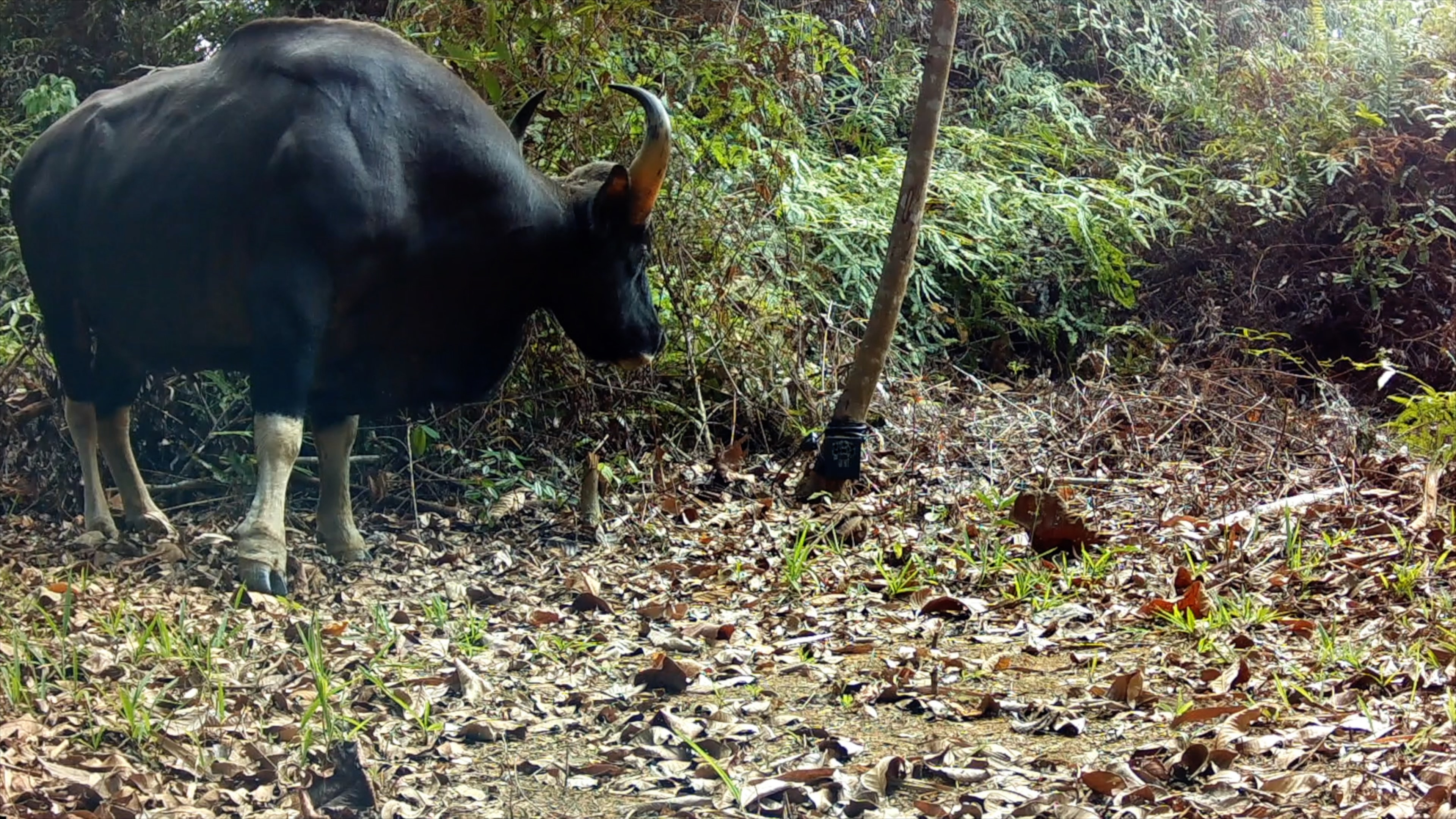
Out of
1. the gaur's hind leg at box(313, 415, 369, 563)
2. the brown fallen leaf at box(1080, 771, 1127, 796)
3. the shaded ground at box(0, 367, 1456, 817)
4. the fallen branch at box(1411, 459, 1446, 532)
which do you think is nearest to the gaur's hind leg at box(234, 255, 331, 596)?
the shaded ground at box(0, 367, 1456, 817)

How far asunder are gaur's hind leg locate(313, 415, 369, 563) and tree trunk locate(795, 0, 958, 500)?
1.91 m

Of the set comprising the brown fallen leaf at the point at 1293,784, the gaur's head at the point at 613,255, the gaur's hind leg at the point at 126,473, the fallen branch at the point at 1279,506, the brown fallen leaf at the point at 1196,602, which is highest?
the gaur's head at the point at 613,255

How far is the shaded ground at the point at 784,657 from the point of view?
2984mm

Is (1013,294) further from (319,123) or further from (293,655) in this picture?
(293,655)

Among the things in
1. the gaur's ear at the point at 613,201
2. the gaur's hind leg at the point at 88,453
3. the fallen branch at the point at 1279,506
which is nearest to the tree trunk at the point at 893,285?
the gaur's ear at the point at 613,201

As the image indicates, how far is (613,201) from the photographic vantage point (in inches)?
217

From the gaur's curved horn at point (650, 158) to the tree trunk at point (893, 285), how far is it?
974mm

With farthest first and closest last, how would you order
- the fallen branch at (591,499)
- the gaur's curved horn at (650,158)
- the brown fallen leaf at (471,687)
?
1. the fallen branch at (591,499)
2. the gaur's curved horn at (650,158)
3. the brown fallen leaf at (471,687)

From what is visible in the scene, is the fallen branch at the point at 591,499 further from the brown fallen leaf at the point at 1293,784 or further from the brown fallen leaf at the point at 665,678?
the brown fallen leaf at the point at 1293,784

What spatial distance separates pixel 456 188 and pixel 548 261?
0.53 m

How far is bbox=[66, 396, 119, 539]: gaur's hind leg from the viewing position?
17.9 ft

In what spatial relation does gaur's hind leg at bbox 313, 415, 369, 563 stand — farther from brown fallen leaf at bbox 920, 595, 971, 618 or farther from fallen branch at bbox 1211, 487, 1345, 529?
fallen branch at bbox 1211, 487, 1345, 529

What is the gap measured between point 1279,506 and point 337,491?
3596 millimetres

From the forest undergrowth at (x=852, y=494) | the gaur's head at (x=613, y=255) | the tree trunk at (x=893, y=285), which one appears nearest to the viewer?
the forest undergrowth at (x=852, y=494)
